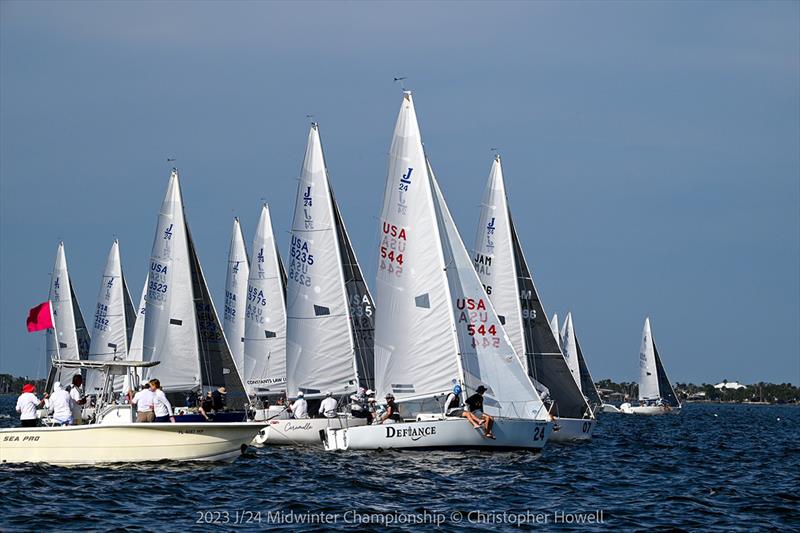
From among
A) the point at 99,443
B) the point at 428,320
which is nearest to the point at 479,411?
the point at 428,320

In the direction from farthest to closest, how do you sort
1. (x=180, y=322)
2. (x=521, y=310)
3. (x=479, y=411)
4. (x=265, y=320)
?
1. (x=265, y=320)
2. (x=180, y=322)
3. (x=521, y=310)
4. (x=479, y=411)

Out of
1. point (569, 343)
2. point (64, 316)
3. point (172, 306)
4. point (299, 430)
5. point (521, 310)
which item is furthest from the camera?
point (569, 343)

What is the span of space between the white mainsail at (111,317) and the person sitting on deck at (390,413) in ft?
113

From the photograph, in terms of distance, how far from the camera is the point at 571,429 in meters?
42.7

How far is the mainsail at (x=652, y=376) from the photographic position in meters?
111

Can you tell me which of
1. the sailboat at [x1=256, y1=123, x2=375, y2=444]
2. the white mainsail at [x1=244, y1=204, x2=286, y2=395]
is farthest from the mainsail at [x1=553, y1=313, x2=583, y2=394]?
the sailboat at [x1=256, y1=123, x2=375, y2=444]

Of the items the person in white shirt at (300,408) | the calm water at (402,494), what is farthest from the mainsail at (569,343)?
the calm water at (402,494)

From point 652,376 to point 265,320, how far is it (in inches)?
2680

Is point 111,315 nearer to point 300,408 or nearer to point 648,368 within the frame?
point 300,408

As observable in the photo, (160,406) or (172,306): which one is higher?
(172,306)

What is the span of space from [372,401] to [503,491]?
43.6 ft

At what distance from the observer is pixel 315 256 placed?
42094 mm

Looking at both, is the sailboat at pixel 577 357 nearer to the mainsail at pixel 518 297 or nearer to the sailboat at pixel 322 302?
the mainsail at pixel 518 297

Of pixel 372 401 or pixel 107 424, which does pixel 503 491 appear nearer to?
pixel 107 424
